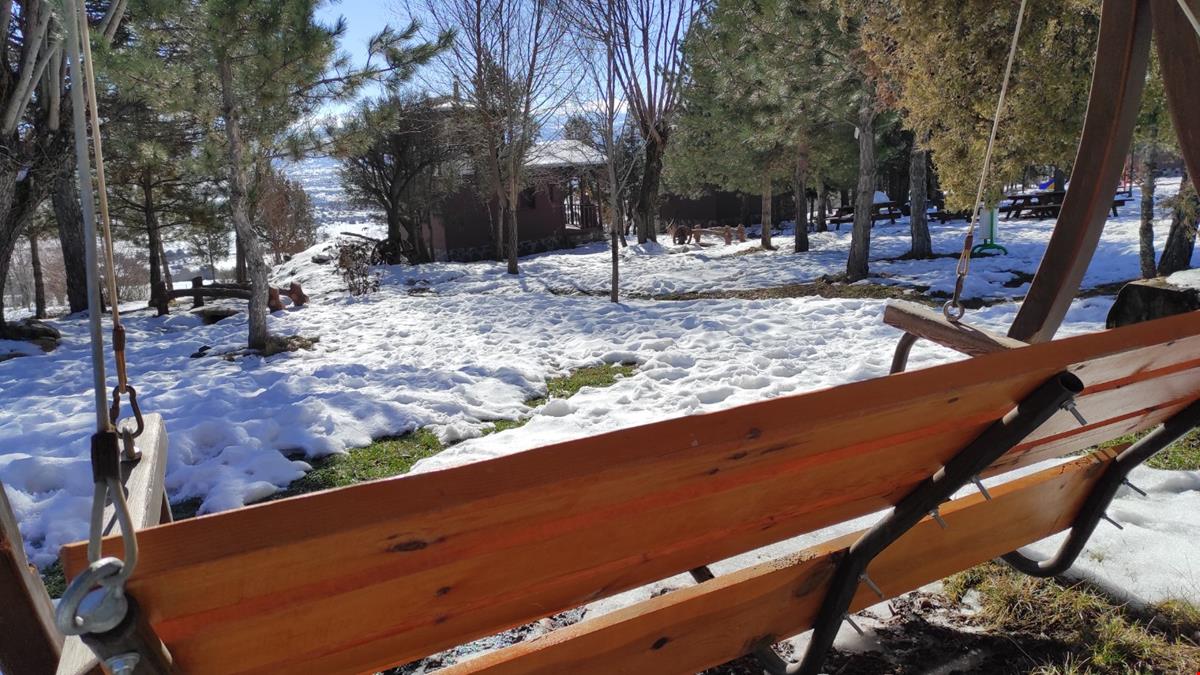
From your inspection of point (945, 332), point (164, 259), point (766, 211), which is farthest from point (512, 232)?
point (945, 332)

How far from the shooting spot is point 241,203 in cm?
814

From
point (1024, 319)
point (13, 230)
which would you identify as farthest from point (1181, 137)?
point (13, 230)

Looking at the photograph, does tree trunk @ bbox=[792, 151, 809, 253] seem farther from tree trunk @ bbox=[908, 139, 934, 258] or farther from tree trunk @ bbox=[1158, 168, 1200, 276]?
tree trunk @ bbox=[1158, 168, 1200, 276]

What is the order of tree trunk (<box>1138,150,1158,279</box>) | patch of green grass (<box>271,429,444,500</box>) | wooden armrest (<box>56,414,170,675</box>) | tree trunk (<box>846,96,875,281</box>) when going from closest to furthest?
wooden armrest (<box>56,414,170,675</box>), patch of green grass (<box>271,429,444,500</box>), tree trunk (<box>1138,150,1158,279</box>), tree trunk (<box>846,96,875,281</box>)

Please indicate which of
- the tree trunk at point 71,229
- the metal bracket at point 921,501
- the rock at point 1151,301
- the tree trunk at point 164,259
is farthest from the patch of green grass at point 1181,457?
the tree trunk at point 164,259

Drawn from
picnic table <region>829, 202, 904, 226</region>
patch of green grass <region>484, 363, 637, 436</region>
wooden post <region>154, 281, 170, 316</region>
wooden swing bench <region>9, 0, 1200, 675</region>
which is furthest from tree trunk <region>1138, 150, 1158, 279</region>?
wooden post <region>154, 281, 170, 316</region>

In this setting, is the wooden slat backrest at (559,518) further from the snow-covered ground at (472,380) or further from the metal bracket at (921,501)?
the snow-covered ground at (472,380)

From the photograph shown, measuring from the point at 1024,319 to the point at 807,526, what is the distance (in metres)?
1.95

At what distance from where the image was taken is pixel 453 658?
2.39m

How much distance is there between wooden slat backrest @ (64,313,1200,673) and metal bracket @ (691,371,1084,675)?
0.11 feet

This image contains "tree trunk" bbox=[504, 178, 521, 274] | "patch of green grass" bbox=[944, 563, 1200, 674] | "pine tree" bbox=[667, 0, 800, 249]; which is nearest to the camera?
"patch of green grass" bbox=[944, 563, 1200, 674]

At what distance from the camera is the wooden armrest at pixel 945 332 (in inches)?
99.5

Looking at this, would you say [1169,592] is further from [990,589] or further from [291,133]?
[291,133]

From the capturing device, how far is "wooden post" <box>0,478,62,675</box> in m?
1.27
